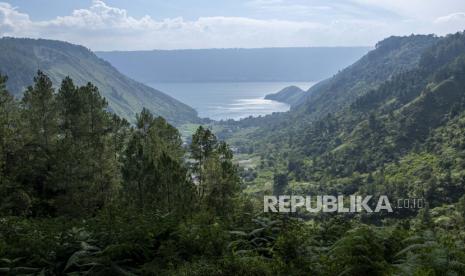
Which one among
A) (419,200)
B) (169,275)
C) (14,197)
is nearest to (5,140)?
(14,197)

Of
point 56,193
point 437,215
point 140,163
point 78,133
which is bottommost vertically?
point 437,215

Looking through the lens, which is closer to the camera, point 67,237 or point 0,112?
point 67,237

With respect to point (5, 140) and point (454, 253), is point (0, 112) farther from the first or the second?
point (454, 253)

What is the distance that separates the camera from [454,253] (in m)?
13.4

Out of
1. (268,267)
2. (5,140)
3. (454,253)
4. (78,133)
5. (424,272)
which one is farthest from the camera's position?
(78,133)

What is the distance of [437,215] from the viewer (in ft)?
506

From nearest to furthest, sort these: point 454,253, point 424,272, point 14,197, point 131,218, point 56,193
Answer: point 424,272 < point 454,253 < point 131,218 < point 14,197 < point 56,193

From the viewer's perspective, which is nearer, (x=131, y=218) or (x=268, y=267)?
(x=268, y=267)

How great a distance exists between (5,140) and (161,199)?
15.3 m

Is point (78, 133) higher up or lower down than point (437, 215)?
higher up

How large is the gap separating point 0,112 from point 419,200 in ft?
520

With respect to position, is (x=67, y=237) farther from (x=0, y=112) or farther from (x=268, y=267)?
(x=0, y=112)

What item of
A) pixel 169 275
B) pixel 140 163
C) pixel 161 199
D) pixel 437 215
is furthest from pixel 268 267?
pixel 437 215

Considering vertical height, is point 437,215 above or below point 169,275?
below
